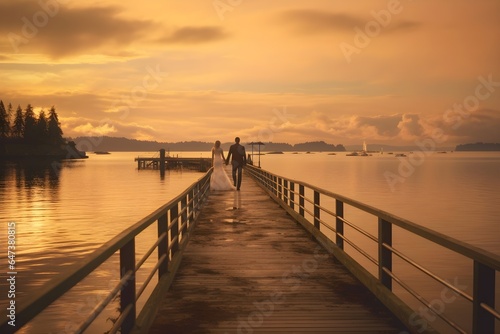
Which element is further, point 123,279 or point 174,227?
point 174,227

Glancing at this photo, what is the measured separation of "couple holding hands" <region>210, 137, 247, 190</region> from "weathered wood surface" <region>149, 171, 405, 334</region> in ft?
31.1

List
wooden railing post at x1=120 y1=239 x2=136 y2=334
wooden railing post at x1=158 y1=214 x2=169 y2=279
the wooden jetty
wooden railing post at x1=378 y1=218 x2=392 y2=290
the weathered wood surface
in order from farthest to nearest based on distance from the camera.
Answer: the wooden jetty → wooden railing post at x1=158 y1=214 x2=169 y2=279 → wooden railing post at x1=378 y1=218 x2=392 y2=290 → the weathered wood surface → wooden railing post at x1=120 y1=239 x2=136 y2=334

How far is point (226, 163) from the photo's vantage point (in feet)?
76.0

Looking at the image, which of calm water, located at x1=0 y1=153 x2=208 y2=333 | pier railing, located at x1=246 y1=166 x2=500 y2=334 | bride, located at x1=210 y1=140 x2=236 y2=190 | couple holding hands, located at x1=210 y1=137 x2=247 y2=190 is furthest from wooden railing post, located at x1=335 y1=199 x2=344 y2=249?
bride, located at x1=210 y1=140 x2=236 y2=190

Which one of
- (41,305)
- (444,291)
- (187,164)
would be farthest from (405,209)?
(187,164)

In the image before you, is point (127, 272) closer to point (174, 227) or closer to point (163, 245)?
point (163, 245)

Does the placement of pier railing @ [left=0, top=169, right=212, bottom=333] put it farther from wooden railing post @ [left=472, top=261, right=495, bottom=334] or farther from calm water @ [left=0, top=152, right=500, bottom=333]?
calm water @ [left=0, top=152, right=500, bottom=333]

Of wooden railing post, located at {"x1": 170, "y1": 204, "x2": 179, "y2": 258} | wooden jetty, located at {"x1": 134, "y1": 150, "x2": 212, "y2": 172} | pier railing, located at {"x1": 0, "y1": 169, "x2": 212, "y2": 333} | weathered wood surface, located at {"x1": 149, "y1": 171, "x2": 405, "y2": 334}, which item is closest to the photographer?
pier railing, located at {"x1": 0, "y1": 169, "x2": 212, "y2": 333}

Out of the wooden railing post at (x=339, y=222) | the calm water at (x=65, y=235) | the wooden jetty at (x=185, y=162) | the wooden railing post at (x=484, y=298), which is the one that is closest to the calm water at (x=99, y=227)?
the calm water at (x=65, y=235)

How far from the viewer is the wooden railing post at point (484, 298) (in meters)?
4.07

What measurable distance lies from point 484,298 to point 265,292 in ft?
13.0

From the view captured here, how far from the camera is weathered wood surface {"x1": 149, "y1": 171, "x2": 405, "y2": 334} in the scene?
6.07 m

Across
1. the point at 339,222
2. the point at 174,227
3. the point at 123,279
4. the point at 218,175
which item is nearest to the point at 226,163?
the point at 218,175

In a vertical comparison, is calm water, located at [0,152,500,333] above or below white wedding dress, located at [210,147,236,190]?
below
